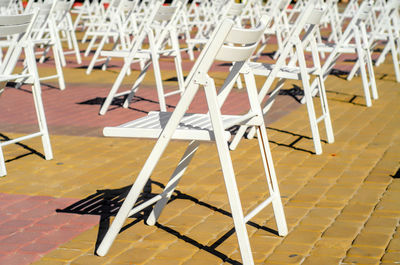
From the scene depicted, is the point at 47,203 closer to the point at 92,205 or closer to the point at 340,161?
the point at 92,205

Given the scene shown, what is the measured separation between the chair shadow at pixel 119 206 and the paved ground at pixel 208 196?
10mm

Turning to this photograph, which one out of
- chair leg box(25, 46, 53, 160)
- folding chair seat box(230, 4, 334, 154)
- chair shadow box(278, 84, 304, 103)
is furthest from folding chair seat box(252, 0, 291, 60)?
chair leg box(25, 46, 53, 160)

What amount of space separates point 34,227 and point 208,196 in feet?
3.52

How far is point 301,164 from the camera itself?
195 inches

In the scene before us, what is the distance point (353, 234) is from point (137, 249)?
1.09 meters

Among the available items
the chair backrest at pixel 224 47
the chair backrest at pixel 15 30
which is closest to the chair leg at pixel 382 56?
the chair backrest at pixel 15 30

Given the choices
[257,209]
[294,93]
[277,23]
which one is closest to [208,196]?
[257,209]

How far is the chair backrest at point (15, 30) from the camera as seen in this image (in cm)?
466

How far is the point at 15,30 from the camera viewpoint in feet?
15.7

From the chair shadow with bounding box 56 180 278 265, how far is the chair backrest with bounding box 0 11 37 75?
4.18 feet

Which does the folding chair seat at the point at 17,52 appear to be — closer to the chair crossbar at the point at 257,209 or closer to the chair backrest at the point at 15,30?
the chair backrest at the point at 15,30

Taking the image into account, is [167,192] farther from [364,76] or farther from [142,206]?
[364,76]

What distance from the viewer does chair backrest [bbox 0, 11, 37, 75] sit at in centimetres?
466

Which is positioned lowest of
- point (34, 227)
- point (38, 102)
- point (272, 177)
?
point (34, 227)
